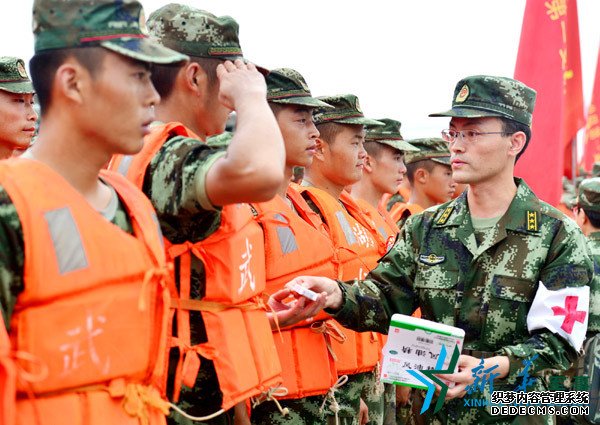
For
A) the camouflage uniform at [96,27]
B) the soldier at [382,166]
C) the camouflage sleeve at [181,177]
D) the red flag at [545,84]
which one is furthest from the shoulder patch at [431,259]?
the red flag at [545,84]

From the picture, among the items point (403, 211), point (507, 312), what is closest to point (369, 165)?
point (403, 211)

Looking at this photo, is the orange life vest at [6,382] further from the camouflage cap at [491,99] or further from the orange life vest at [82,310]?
the camouflage cap at [491,99]

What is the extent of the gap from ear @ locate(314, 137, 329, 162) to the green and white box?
284cm

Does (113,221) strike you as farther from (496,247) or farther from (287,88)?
(287,88)

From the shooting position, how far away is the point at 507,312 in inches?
166

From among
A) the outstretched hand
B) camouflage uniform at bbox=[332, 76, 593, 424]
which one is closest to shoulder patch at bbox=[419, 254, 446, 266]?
camouflage uniform at bbox=[332, 76, 593, 424]

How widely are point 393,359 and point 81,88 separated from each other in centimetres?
200

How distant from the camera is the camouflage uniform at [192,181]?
3041 mm

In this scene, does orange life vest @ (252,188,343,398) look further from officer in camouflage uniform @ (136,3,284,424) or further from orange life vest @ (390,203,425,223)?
orange life vest @ (390,203,425,223)

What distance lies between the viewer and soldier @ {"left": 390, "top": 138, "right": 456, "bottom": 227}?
1012cm

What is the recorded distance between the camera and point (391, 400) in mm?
7766

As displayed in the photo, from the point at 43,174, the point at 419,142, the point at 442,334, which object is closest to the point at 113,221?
the point at 43,174

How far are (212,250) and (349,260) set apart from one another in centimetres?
276

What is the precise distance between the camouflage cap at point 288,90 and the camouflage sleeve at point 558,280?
71.8 inches
